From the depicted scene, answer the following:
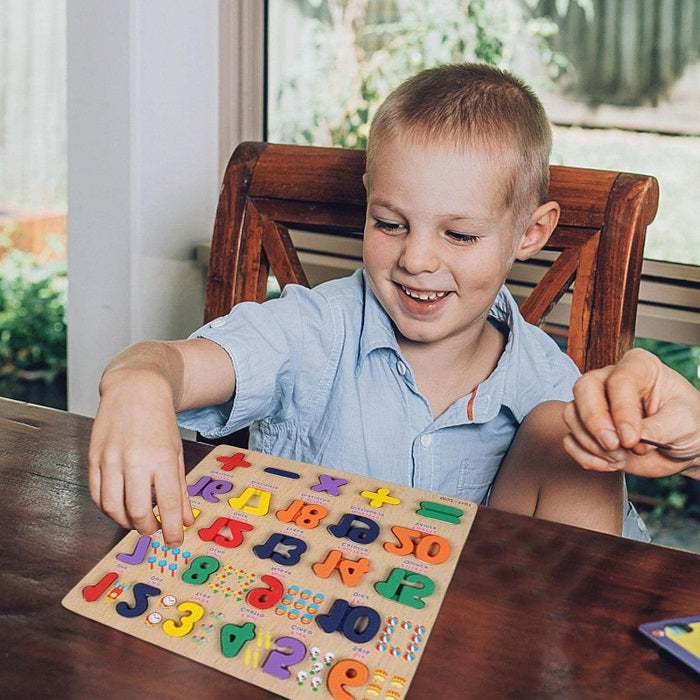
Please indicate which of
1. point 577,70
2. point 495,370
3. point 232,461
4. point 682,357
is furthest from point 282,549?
point 682,357

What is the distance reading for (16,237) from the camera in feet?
10.8

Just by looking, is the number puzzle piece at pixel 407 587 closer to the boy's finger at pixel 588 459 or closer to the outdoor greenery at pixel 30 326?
the boy's finger at pixel 588 459

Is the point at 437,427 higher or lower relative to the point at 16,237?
higher

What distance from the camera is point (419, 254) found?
3.41ft

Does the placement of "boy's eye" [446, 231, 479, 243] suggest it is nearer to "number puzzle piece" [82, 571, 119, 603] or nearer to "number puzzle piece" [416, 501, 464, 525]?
"number puzzle piece" [416, 501, 464, 525]

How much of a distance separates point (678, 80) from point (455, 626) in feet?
4.65

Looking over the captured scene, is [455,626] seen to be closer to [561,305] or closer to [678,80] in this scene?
[561,305]

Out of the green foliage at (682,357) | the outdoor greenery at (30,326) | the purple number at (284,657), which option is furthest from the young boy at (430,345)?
the outdoor greenery at (30,326)

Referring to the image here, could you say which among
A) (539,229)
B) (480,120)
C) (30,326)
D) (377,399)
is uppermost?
(480,120)

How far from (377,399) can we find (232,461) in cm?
38

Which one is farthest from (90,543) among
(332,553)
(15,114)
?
(15,114)

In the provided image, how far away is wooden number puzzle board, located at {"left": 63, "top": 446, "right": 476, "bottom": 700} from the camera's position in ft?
1.90

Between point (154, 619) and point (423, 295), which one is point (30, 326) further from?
point (154, 619)

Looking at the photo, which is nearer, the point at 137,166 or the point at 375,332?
the point at 375,332
